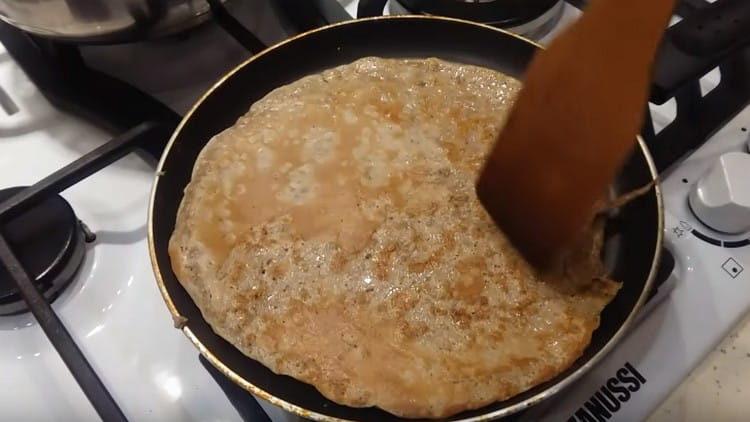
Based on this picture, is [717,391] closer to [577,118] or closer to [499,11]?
[577,118]

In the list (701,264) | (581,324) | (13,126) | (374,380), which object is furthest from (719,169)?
(13,126)

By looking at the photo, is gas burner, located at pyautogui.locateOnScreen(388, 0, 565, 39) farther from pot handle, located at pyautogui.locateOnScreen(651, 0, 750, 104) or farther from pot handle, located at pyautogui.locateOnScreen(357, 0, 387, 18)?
pot handle, located at pyautogui.locateOnScreen(651, 0, 750, 104)

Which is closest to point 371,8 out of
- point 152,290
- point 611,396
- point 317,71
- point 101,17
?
point 317,71

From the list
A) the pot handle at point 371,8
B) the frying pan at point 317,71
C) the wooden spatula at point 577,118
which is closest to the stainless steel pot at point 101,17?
the frying pan at point 317,71

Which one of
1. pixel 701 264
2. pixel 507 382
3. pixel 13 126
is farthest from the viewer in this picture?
pixel 13 126

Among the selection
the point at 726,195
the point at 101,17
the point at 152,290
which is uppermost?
the point at 101,17

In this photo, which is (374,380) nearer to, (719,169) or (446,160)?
(446,160)

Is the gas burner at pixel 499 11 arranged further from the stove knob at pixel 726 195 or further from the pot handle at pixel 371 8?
the stove knob at pixel 726 195
